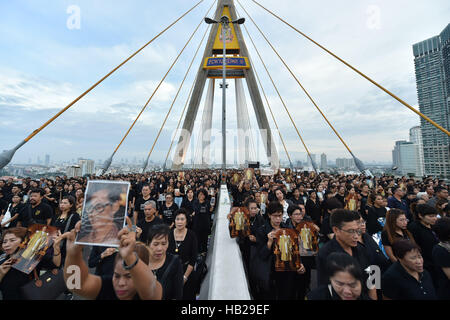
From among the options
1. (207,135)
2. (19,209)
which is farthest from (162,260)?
(207,135)

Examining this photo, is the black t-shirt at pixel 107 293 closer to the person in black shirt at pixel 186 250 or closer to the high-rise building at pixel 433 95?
the person in black shirt at pixel 186 250

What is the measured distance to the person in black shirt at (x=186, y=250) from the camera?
105 inches

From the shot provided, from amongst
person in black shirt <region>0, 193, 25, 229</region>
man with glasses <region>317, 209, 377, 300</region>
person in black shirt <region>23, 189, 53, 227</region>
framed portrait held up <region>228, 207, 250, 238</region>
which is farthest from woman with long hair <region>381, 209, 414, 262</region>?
person in black shirt <region>0, 193, 25, 229</region>

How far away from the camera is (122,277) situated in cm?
149

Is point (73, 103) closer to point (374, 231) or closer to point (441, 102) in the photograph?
point (374, 231)

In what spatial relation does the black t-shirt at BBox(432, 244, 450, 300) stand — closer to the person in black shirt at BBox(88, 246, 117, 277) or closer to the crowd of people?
the crowd of people

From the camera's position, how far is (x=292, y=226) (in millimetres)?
3314

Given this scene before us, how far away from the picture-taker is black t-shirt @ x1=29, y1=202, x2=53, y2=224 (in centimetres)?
421

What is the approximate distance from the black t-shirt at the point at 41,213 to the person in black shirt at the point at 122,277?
13.1 ft

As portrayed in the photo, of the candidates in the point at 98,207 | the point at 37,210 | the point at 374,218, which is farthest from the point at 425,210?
the point at 37,210

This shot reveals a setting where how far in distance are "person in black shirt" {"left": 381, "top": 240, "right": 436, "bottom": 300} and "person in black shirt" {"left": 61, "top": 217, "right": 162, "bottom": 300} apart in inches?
89.3
